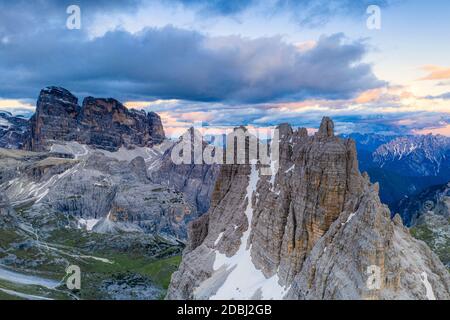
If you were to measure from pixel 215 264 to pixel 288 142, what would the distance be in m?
34.4

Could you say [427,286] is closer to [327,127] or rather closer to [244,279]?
[327,127]

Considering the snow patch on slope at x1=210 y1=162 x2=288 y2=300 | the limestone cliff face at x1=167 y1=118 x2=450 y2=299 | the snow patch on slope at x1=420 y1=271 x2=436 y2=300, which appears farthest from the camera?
the snow patch on slope at x1=210 y1=162 x2=288 y2=300

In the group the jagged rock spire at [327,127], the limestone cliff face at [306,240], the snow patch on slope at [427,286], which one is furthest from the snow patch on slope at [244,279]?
the jagged rock spire at [327,127]

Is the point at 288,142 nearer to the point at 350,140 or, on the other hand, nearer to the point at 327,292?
the point at 350,140

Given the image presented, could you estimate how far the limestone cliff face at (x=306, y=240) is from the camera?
5788 centimetres

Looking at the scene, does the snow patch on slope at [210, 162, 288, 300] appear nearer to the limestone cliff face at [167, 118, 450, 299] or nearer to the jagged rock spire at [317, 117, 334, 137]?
the limestone cliff face at [167, 118, 450, 299]

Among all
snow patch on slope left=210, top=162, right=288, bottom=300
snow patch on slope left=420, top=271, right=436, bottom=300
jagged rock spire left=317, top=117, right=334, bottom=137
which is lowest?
snow patch on slope left=210, top=162, right=288, bottom=300

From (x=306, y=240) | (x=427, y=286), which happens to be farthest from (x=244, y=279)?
(x=427, y=286)

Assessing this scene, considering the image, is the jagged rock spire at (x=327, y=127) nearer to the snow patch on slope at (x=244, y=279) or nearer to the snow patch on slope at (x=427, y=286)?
the snow patch on slope at (x=244, y=279)

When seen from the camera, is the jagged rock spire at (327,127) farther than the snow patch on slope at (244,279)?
Yes

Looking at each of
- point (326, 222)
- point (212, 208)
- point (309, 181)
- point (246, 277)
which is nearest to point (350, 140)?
point (309, 181)

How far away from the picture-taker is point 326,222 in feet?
242

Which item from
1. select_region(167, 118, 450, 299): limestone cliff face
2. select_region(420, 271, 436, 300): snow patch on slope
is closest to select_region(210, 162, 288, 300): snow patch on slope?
select_region(167, 118, 450, 299): limestone cliff face

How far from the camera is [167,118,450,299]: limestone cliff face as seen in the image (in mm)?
57875
